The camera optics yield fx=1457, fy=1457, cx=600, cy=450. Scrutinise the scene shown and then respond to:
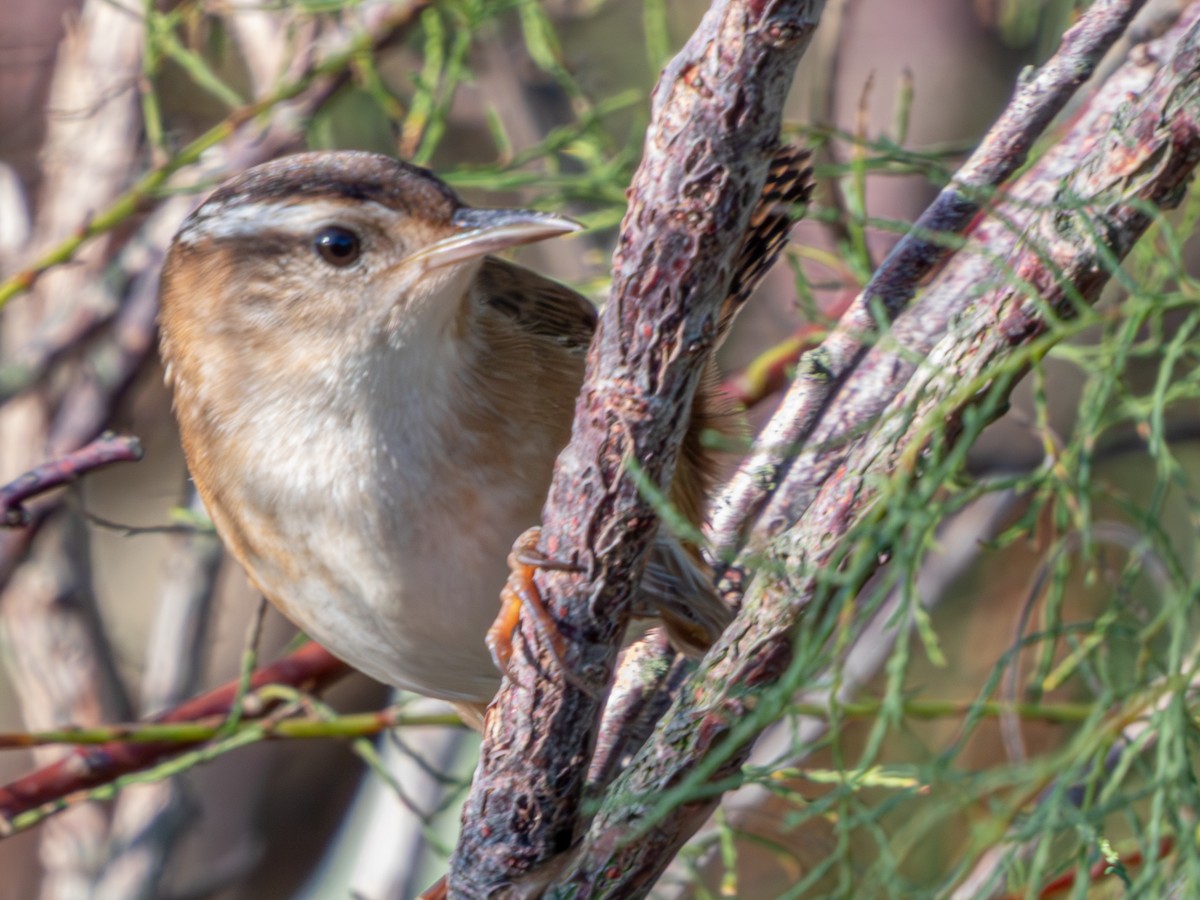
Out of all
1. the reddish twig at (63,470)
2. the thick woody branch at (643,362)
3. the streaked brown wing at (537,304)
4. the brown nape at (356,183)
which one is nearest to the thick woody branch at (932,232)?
the thick woody branch at (643,362)

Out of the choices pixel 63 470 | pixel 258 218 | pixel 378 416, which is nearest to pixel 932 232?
pixel 378 416

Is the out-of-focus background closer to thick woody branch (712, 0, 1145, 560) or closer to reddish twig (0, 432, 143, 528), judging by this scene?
reddish twig (0, 432, 143, 528)

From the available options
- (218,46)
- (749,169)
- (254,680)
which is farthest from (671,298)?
(218,46)

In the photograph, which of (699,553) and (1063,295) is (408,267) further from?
(1063,295)

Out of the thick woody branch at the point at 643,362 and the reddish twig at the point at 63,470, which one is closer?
the thick woody branch at the point at 643,362

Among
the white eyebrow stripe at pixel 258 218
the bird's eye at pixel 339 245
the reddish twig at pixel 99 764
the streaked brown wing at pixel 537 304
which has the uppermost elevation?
the white eyebrow stripe at pixel 258 218

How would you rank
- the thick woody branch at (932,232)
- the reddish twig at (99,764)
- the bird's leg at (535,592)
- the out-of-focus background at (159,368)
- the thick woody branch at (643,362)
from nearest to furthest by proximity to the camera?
the thick woody branch at (643,362) → the bird's leg at (535,592) → the thick woody branch at (932,232) → the reddish twig at (99,764) → the out-of-focus background at (159,368)

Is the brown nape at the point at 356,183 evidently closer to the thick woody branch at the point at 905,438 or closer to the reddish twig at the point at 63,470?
the reddish twig at the point at 63,470

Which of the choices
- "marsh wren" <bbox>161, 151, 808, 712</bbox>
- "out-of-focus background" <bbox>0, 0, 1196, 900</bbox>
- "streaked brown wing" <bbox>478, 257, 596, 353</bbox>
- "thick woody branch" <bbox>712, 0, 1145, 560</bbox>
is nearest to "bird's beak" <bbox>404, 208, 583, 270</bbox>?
"marsh wren" <bbox>161, 151, 808, 712</bbox>
